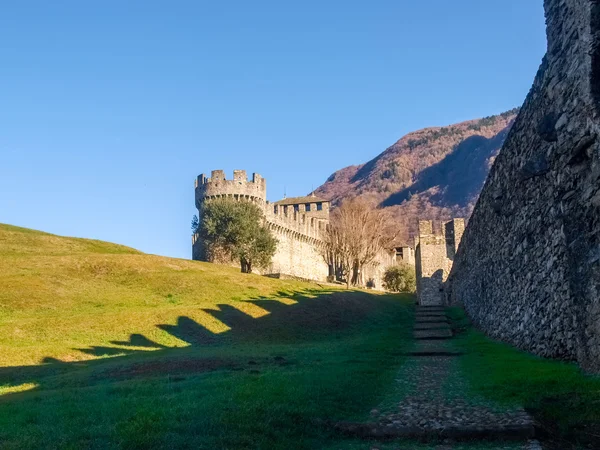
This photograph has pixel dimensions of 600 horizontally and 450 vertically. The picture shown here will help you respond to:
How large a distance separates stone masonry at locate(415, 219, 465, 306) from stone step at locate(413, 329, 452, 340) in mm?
A: 17829

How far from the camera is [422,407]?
655 cm

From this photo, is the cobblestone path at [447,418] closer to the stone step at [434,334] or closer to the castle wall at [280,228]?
the stone step at [434,334]

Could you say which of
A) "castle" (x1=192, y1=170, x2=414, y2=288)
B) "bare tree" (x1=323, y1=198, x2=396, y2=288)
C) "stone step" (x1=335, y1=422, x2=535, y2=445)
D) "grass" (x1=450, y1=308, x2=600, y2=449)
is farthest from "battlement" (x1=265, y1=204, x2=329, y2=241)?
"stone step" (x1=335, y1=422, x2=535, y2=445)

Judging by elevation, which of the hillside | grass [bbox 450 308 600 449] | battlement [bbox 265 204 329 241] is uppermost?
the hillside

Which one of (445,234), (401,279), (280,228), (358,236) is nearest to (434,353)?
(445,234)

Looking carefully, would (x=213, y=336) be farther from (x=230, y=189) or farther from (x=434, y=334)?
(x=230, y=189)

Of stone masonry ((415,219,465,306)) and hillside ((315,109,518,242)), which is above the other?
hillside ((315,109,518,242))

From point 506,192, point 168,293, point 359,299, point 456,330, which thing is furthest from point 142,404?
point 359,299

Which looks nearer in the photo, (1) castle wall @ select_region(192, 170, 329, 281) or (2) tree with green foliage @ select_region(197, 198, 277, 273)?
(2) tree with green foliage @ select_region(197, 198, 277, 273)

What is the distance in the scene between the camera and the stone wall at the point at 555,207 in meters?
6.61

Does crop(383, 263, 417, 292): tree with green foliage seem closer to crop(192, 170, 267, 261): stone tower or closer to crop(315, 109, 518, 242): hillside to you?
crop(192, 170, 267, 261): stone tower

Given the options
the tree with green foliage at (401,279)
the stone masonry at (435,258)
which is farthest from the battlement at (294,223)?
the stone masonry at (435,258)

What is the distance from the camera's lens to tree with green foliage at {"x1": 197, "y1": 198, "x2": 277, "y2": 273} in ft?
164

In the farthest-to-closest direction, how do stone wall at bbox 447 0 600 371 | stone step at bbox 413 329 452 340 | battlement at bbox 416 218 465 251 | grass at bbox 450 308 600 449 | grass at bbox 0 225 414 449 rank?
battlement at bbox 416 218 465 251, stone step at bbox 413 329 452 340, stone wall at bbox 447 0 600 371, grass at bbox 0 225 414 449, grass at bbox 450 308 600 449
